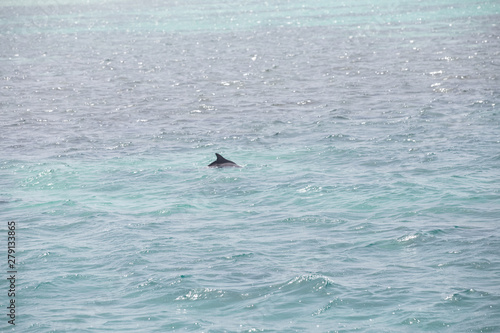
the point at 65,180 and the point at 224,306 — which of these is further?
the point at 65,180

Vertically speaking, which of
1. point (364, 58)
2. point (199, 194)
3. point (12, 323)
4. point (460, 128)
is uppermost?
point (364, 58)

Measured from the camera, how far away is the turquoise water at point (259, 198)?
16391 millimetres

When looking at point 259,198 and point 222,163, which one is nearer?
point 259,198

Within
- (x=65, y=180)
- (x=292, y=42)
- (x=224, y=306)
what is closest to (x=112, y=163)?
(x=65, y=180)

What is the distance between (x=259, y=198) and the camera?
79.8 ft

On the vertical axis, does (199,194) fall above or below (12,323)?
above

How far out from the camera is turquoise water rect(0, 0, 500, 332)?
16.4 meters

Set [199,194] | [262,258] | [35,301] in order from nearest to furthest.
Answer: [35,301] < [262,258] < [199,194]

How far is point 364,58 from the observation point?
59.4 meters

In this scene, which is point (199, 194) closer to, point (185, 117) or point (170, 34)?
point (185, 117)

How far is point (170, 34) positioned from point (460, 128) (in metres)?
65.5

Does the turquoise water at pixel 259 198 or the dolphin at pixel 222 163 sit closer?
the turquoise water at pixel 259 198

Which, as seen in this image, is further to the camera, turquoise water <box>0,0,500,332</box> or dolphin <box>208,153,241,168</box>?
dolphin <box>208,153,241,168</box>

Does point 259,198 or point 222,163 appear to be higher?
point 222,163
